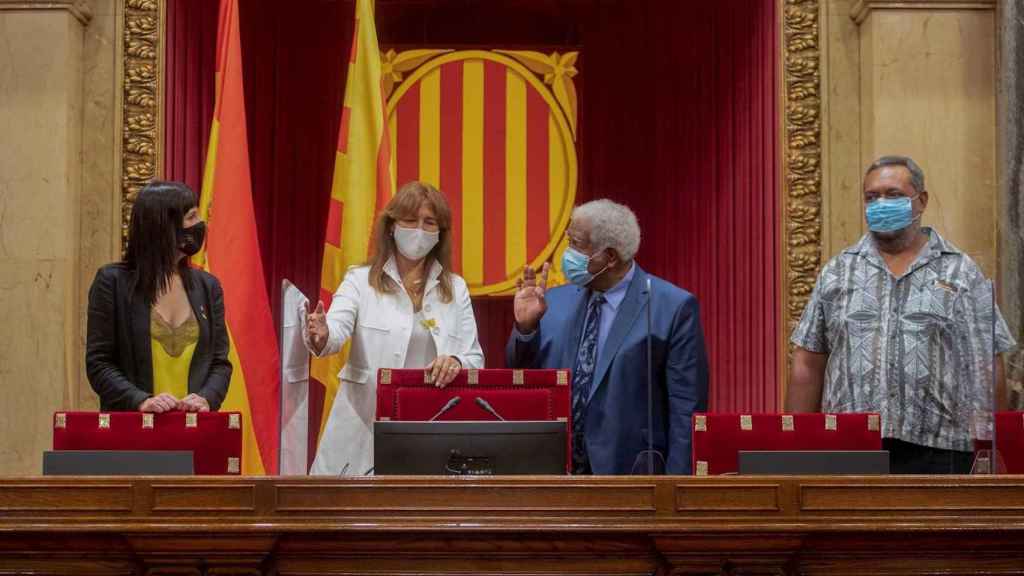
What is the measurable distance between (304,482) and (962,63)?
357cm

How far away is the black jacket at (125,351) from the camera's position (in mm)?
3597

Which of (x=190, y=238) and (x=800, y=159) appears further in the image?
(x=800, y=159)

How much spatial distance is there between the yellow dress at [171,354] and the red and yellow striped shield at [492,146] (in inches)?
120

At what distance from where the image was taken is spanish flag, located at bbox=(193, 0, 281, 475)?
4.79m

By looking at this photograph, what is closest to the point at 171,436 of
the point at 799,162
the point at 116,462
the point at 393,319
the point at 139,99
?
the point at 116,462

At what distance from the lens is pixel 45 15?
527 cm

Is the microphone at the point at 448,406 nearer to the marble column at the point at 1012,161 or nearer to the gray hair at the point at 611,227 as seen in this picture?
the gray hair at the point at 611,227

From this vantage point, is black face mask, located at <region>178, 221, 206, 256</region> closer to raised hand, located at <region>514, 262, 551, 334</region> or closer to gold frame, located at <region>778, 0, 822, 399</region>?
raised hand, located at <region>514, 262, 551, 334</region>

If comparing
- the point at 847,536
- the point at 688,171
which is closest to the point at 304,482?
the point at 847,536

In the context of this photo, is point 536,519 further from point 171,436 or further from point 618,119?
point 618,119

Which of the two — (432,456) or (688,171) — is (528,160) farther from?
(432,456)

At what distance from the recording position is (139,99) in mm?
5406

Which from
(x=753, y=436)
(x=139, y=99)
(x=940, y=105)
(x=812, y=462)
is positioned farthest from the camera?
(x=139, y=99)

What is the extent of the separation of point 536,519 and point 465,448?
371mm
